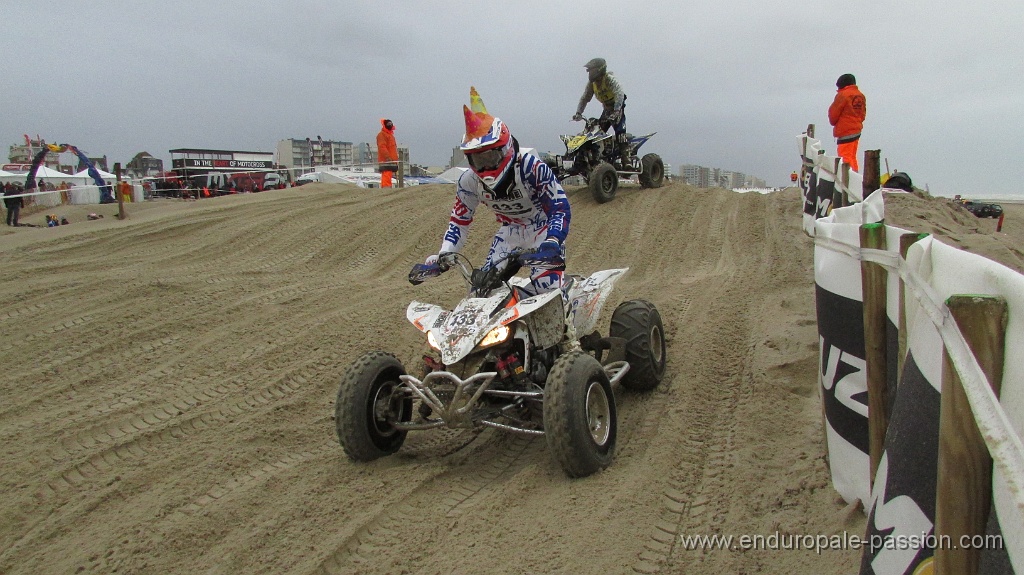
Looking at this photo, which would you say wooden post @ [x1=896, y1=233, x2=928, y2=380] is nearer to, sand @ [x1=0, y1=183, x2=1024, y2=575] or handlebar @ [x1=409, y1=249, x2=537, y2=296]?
sand @ [x1=0, y1=183, x2=1024, y2=575]

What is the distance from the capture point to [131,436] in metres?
4.43

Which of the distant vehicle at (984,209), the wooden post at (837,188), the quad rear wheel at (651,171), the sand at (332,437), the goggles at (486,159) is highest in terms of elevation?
the quad rear wheel at (651,171)

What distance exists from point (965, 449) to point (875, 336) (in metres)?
1.19

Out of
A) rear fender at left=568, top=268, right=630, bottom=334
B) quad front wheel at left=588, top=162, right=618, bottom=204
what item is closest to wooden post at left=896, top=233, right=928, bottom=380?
rear fender at left=568, top=268, right=630, bottom=334

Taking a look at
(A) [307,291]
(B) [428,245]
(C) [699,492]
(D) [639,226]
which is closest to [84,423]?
(A) [307,291]

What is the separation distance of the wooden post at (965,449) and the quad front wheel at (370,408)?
10.1ft

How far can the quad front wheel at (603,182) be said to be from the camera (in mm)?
11714

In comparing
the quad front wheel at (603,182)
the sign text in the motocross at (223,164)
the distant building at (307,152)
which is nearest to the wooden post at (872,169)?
the quad front wheel at (603,182)

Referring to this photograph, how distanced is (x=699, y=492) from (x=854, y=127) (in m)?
7.68

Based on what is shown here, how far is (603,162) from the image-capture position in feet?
39.8

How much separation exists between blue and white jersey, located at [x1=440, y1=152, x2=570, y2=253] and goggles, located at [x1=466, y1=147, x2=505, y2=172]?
0.50 feet

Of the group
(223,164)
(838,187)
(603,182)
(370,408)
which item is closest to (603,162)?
(603,182)

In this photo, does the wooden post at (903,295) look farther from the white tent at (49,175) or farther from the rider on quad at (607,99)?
the white tent at (49,175)

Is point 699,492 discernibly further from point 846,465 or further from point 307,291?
point 307,291
